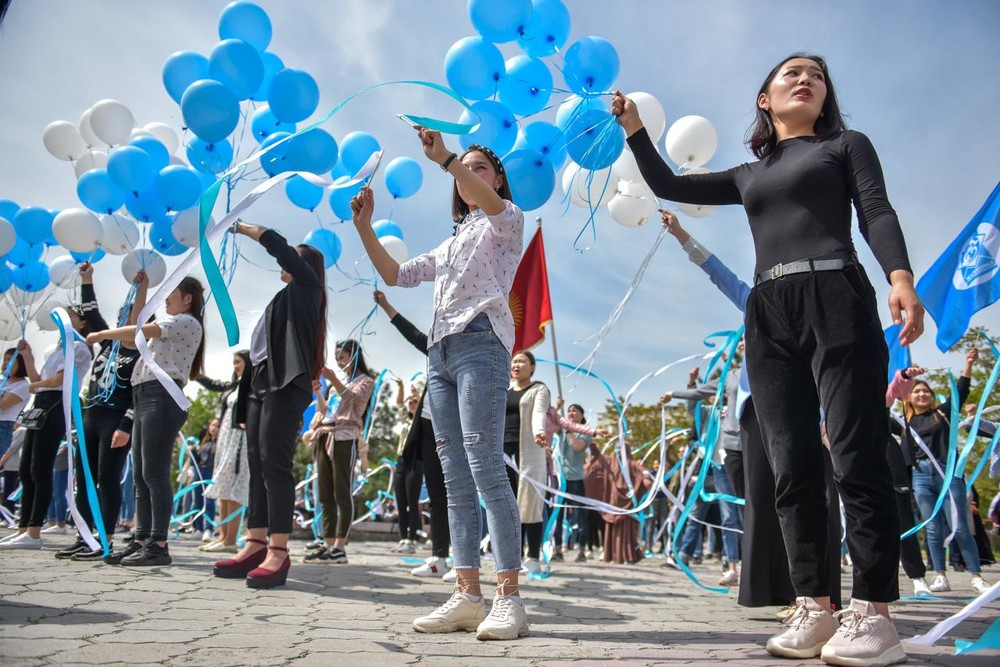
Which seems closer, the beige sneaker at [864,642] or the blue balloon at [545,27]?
the beige sneaker at [864,642]

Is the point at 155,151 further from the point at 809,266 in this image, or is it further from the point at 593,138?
the point at 809,266

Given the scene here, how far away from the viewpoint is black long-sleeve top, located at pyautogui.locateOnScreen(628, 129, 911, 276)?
7.81 ft

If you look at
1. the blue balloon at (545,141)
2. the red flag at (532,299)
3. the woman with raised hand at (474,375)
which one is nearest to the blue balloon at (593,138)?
the blue balloon at (545,141)

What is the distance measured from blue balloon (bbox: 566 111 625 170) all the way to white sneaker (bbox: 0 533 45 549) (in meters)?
5.07

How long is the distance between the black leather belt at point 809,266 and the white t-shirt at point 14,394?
7.26 metres

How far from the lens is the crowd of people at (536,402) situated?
91.7 inches

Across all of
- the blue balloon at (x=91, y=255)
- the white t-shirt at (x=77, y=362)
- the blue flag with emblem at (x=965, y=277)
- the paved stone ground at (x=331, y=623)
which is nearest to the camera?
the paved stone ground at (x=331, y=623)

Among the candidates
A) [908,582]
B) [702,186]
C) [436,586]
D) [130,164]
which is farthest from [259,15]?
[908,582]

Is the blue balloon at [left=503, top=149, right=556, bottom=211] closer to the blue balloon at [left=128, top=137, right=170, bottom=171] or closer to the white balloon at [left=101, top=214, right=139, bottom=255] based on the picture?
the blue balloon at [left=128, top=137, right=170, bottom=171]

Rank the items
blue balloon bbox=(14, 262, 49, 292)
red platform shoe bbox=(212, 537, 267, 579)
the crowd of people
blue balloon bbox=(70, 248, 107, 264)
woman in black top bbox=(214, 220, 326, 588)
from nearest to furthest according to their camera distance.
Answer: the crowd of people, woman in black top bbox=(214, 220, 326, 588), red platform shoe bbox=(212, 537, 267, 579), blue balloon bbox=(70, 248, 107, 264), blue balloon bbox=(14, 262, 49, 292)

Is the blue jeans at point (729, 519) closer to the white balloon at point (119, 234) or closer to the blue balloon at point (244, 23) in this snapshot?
the blue balloon at point (244, 23)

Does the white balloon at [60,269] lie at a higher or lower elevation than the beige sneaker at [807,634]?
higher

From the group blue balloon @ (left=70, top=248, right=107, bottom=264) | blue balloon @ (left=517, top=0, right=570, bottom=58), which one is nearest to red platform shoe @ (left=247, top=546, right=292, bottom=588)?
blue balloon @ (left=517, top=0, right=570, bottom=58)

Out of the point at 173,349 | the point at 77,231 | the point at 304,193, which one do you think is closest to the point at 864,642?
the point at 173,349
